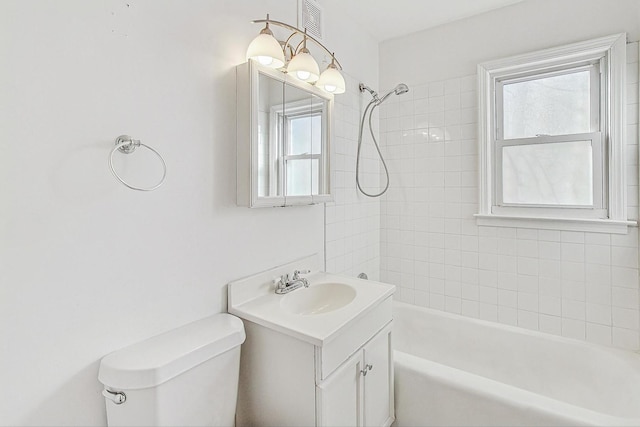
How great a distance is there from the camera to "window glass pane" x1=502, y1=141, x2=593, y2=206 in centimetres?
194

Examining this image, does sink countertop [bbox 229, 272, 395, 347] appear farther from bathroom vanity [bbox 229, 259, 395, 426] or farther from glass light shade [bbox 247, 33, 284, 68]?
glass light shade [bbox 247, 33, 284, 68]

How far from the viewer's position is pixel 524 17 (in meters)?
2.03

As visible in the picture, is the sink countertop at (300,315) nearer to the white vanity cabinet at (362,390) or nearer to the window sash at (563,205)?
the white vanity cabinet at (362,390)

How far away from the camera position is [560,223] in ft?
6.41

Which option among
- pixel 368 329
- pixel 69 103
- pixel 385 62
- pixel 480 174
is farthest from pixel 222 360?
pixel 385 62

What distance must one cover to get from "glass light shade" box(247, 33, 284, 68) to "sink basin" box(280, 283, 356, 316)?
3.63ft

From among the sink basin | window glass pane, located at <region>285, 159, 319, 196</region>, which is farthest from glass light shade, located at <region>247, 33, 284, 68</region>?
the sink basin

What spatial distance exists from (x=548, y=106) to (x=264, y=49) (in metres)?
1.83

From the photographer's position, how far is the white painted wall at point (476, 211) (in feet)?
5.98

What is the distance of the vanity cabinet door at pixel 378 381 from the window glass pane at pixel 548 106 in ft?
5.31

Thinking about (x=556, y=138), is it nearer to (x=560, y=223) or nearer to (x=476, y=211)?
(x=560, y=223)

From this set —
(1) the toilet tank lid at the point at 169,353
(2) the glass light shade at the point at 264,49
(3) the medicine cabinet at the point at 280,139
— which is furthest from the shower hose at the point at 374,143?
(1) the toilet tank lid at the point at 169,353

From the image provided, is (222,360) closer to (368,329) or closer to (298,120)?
(368,329)

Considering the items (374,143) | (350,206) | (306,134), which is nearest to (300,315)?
(306,134)
